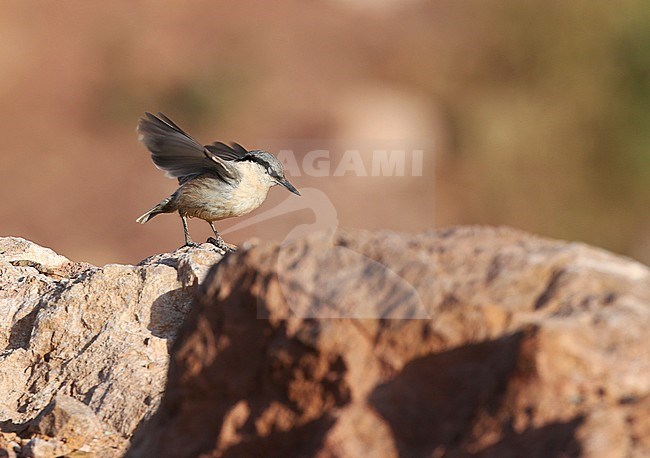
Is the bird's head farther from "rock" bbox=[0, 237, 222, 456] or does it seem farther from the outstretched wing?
"rock" bbox=[0, 237, 222, 456]

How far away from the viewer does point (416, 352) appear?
2.64 metres

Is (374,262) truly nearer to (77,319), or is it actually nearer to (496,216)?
(77,319)

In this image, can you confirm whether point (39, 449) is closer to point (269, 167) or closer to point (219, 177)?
point (219, 177)

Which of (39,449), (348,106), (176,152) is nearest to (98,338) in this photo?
(39,449)

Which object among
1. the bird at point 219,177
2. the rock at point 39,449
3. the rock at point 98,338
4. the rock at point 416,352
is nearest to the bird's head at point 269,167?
the bird at point 219,177

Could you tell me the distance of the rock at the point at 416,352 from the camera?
2463 mm

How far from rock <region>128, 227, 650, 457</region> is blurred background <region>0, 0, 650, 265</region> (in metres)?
8.39

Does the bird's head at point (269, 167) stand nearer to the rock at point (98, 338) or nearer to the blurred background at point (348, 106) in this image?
the rock at point (98, 338)

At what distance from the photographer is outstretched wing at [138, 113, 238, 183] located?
6121 millimetres

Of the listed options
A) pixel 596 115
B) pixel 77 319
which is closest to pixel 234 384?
pixel 77 319

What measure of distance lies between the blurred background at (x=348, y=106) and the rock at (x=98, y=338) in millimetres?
6931

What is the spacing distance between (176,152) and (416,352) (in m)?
3.94

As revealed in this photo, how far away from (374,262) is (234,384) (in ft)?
1.61

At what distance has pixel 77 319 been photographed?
13.8 feet
